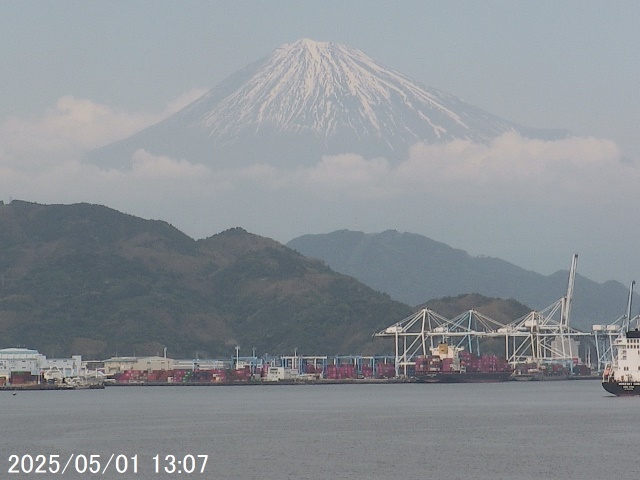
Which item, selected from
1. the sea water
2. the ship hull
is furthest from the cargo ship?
the sea water

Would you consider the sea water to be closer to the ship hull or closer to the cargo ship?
the ship hull

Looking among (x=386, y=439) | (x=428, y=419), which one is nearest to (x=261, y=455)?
(x=386, y=439)

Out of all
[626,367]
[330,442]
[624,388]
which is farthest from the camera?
[624,388]

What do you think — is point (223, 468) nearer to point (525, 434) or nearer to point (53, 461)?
point (53, 461)

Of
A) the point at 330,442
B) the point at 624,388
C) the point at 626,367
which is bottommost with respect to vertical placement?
the point at 330,442

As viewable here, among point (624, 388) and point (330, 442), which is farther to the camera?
point (624, 388)

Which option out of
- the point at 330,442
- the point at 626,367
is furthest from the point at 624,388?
the point at 330,442

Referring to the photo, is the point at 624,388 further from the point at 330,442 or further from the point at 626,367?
the point at 330,442
